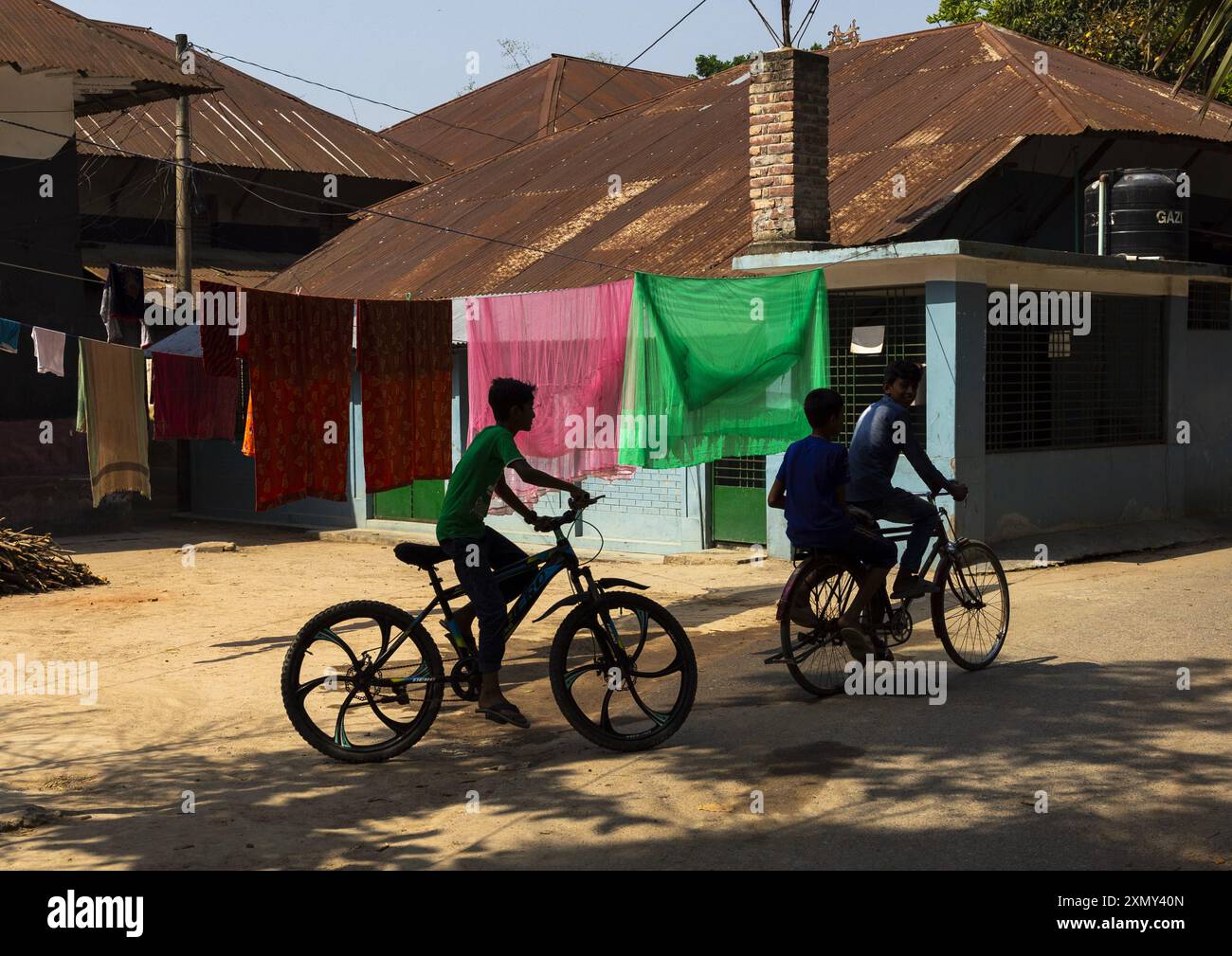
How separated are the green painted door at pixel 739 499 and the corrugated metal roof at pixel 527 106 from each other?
17.3m

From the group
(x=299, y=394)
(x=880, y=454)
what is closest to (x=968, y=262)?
(x=880, y=454)

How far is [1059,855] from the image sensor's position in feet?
16.6

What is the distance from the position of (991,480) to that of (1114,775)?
24.4 feet

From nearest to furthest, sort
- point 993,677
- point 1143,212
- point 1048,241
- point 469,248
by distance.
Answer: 1. point 993,677
2. point 1143,212
3. point 1048,241
4. point 469,248

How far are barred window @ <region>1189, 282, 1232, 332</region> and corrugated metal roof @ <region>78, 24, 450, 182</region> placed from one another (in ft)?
58.5

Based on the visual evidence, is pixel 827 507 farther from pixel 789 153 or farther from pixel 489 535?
pixel 789 153

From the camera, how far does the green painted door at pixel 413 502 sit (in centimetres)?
1842

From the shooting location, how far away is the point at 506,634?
23.1 ft

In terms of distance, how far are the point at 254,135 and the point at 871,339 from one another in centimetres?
1932

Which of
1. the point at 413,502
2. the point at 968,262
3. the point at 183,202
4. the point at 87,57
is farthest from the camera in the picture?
the point at 183,202

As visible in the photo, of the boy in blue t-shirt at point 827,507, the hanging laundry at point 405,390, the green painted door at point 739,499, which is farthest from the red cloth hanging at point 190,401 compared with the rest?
the boy in blue t-shirt at point 827,507

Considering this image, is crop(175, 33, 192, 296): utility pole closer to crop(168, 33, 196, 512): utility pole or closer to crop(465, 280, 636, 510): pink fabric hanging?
crop(168, 33, 196, 512): utility pole

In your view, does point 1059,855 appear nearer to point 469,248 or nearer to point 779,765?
point 779,765

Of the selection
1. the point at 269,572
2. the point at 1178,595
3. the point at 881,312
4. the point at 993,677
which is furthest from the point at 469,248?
the point at 993,677
